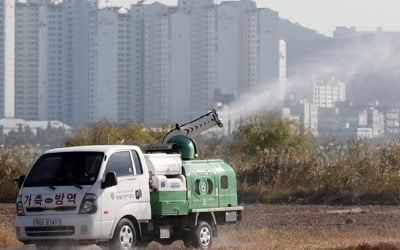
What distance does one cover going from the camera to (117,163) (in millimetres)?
20406

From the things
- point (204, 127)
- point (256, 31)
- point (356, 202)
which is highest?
point (256, 31)

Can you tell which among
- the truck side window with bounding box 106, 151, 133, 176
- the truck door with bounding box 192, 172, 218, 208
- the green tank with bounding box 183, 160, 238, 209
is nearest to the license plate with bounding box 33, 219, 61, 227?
the truck side window with bounding box 106, 151, 133, 176

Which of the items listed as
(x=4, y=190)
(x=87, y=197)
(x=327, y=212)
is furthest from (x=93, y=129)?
(x=87, y=197)

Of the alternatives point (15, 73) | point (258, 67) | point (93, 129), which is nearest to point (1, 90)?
point (15, 73)

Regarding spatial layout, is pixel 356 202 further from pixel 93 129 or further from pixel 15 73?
pixel 15 73

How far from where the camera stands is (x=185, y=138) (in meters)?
23.1

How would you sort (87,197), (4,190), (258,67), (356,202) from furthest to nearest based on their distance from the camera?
(258,67), (4,190), (356,202), (87,197)

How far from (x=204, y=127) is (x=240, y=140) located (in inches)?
1559

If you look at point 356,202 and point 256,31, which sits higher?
point 256,31

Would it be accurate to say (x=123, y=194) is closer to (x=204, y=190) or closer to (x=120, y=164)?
(x=120, y=164)

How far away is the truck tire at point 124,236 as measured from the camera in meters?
20.0

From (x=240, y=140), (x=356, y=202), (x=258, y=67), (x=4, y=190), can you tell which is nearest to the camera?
(x=356, y=202)

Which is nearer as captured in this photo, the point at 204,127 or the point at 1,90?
the point at 204,127

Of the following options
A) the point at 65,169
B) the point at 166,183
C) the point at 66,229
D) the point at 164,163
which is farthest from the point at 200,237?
the point at 66,229
